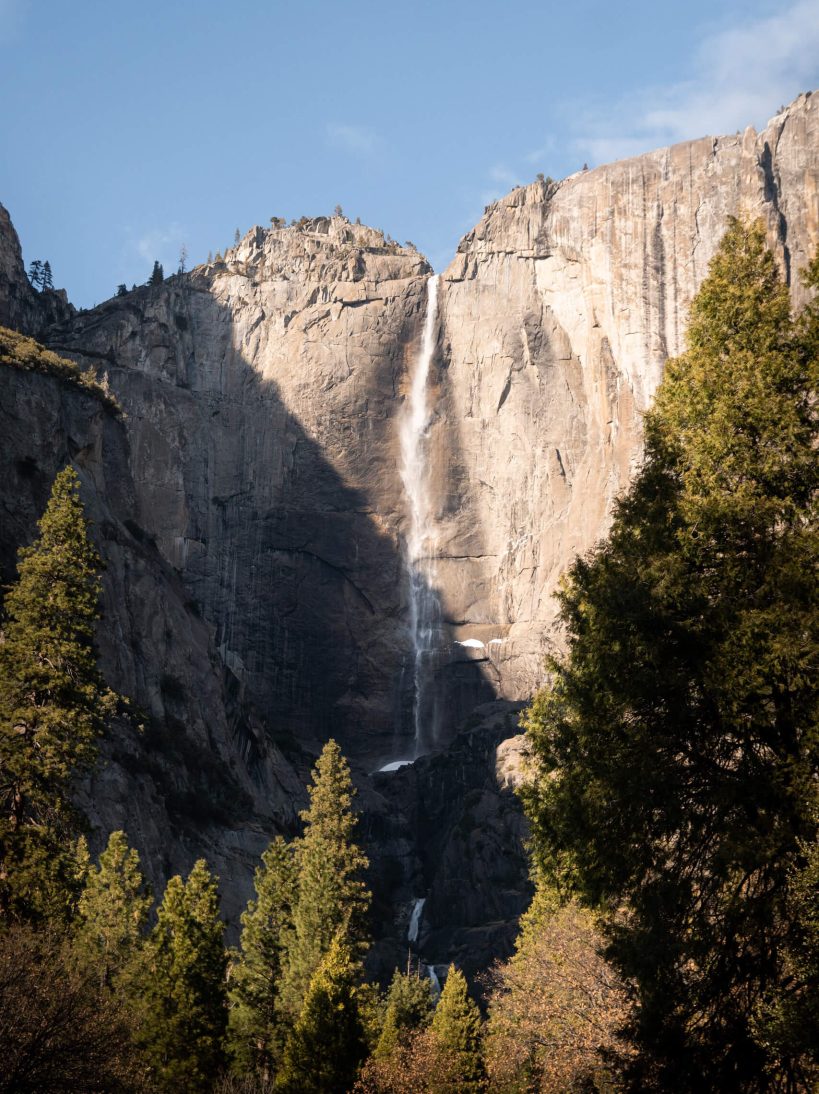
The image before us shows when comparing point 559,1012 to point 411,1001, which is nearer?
point 559,1012

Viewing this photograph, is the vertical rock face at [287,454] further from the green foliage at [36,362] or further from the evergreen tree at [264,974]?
the evergreen tree at [264,974]

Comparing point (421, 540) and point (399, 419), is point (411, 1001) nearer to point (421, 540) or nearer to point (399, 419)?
point (421, 540)

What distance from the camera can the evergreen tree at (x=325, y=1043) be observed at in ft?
96.7

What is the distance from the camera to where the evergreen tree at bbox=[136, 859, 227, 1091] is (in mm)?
28531

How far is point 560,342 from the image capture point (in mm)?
109000

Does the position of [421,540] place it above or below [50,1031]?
above

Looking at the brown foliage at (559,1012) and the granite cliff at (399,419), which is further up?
the granite cliff at (399,419)

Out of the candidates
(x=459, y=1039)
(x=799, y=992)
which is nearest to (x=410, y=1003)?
(x=459, y=1039)

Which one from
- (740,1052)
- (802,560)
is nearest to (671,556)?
(802,560)

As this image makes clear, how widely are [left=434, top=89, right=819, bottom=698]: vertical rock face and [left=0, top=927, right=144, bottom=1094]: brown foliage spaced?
77.3 m

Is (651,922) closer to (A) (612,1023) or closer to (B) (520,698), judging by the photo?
(A) (612,1023)

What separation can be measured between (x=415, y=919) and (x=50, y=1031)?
215 feet

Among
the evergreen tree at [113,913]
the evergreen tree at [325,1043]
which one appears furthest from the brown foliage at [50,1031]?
the evergreen tree at [113,913]

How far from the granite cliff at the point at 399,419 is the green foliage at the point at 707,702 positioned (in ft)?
242
